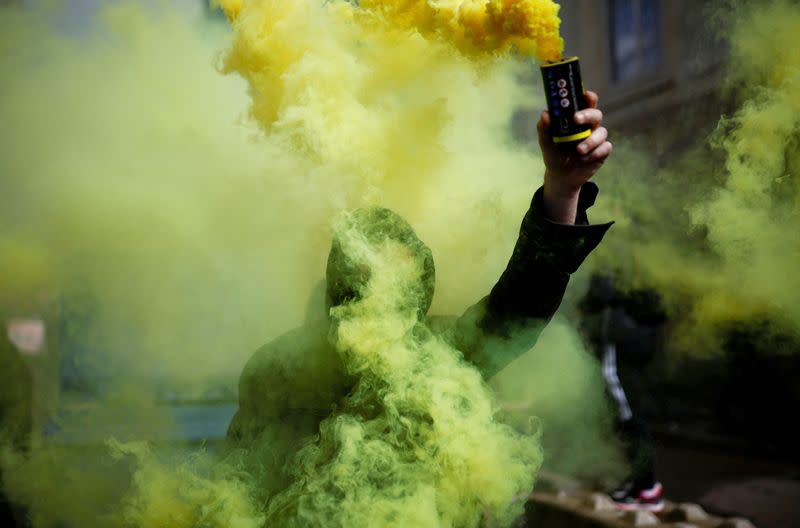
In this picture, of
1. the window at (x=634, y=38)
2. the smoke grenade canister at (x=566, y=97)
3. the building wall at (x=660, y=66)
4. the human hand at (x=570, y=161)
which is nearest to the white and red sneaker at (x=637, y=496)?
the building wall at (x=660, y=66)

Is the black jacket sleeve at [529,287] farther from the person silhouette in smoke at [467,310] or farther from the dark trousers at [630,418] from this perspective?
the dark trousers at [630,418]

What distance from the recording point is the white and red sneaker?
12.7ft

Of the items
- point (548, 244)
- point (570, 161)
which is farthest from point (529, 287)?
point (570, 161)

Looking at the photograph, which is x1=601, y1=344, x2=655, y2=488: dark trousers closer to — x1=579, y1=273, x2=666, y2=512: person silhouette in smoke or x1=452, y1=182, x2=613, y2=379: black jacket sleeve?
x1=579, y1=273, x2=666, y2=512: person silhouette in smoke

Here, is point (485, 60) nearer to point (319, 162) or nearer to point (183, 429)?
point (319, 162)

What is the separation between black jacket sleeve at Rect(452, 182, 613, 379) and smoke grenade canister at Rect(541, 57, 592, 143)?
17 cm

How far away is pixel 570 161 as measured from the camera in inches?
54.1

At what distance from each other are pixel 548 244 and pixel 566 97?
13.2 inches

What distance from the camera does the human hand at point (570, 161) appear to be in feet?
4.39

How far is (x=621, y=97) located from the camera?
6484 millimetres

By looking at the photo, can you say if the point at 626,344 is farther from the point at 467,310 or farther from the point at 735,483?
the point at 467,310

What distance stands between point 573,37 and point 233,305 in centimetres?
585

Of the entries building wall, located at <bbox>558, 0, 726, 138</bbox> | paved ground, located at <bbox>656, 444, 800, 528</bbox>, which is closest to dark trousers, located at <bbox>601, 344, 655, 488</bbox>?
paved ground, located at <bbox>656, 444, 800, 528</bbox>

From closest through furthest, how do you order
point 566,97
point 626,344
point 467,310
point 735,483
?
point 566,97 < point 467,310 < point 626,344 < point 735,483
